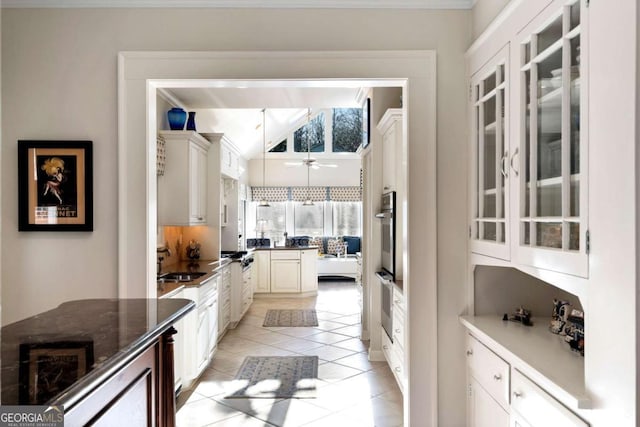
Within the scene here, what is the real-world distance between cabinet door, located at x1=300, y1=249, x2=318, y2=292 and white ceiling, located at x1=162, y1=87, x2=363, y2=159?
8.02ft

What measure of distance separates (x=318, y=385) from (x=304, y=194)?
6.66m

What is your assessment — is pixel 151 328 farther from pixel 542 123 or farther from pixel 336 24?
pixel 336 24

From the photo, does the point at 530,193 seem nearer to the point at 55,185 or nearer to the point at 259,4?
the point at 259,4

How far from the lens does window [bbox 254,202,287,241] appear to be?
10.2 meters

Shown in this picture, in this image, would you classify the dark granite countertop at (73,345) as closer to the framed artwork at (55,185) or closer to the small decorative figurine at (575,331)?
the framed artwork at (55,185)

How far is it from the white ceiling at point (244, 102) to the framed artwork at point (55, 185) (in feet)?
6.46

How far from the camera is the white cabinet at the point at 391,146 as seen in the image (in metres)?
3.63

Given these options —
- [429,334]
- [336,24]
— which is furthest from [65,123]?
[429,334]

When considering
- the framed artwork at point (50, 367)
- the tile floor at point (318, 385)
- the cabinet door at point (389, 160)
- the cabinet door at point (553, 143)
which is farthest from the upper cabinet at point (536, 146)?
the tile floor at point (318, 385)

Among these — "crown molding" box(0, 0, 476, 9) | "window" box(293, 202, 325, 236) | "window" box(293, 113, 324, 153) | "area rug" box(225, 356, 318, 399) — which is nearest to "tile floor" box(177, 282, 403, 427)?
"area rug" box(225, 356, 318, 399)

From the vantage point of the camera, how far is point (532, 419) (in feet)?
5.51

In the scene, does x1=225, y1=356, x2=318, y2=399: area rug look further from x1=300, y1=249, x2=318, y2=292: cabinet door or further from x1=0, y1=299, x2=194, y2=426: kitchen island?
x1=300, y1=249, x2=318, y2=292: cabinet door

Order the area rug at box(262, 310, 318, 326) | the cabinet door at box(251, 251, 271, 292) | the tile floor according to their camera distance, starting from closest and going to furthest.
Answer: the tile floor → the area rug at box(262, 310, 318, 326) → the cabinet door at box(251, 251, 271, 292)

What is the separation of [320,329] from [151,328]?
4.65 meters
